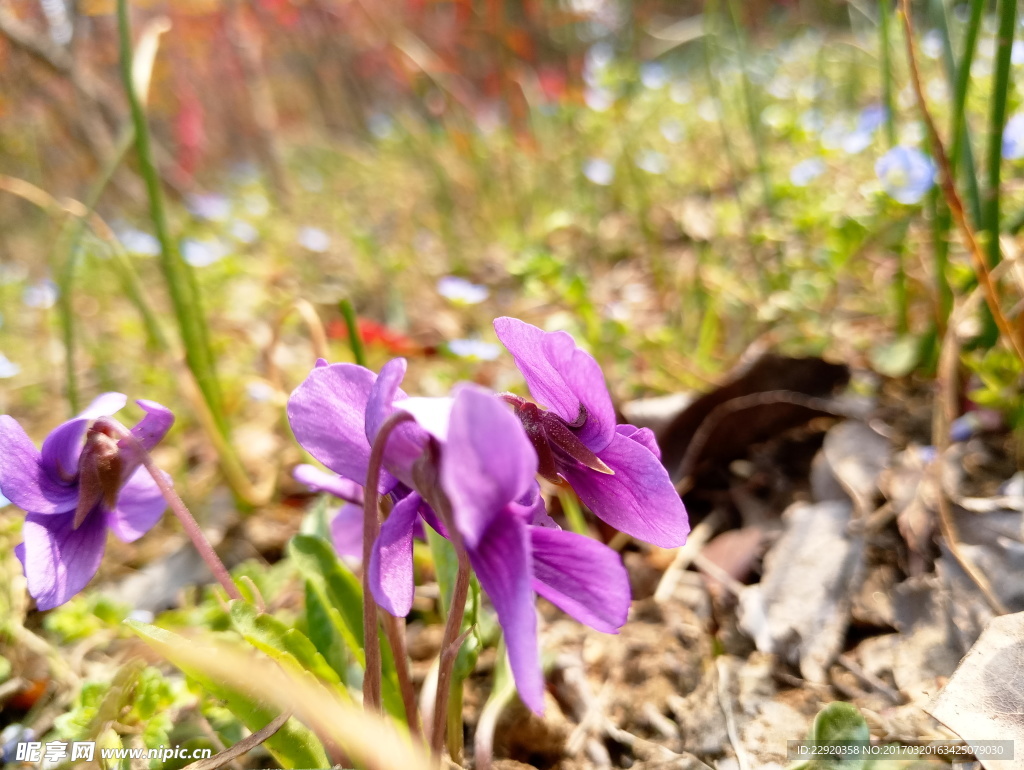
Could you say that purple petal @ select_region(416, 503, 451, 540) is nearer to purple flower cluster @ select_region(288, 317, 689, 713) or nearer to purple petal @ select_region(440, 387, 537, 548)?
purple flower cluster @ select_region(288, 317, 689, 713)

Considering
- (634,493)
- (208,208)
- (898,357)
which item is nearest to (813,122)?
(898,357)

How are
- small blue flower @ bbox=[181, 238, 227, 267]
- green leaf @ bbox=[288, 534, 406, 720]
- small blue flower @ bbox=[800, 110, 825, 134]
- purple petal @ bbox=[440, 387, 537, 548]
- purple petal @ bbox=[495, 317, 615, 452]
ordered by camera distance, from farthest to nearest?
small blue flower @ bbox=[181, 238, 227, 267], small blue flower @ bbox=[800, 110, 825, 134], green leaf @ bbox=[288, 534, 406, 720], purple petal @ bbox=[495, 317, 615, 452], purple petal @ bbox=[440, 387, 537, 548]

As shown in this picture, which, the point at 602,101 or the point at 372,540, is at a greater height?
the point at 602,101

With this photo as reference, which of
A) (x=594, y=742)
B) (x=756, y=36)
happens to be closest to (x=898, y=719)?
(x=594, y=742)

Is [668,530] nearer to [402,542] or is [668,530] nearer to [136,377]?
[402,542]

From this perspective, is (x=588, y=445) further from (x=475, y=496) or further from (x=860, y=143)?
(x=860, y=143)

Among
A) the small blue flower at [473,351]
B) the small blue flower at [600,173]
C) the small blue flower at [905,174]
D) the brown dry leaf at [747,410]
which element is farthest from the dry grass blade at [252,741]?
the small blue flower at [600,173]

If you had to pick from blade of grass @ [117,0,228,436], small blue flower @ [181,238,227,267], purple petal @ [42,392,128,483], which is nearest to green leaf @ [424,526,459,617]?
purple petal @ [42,392,128,483]
